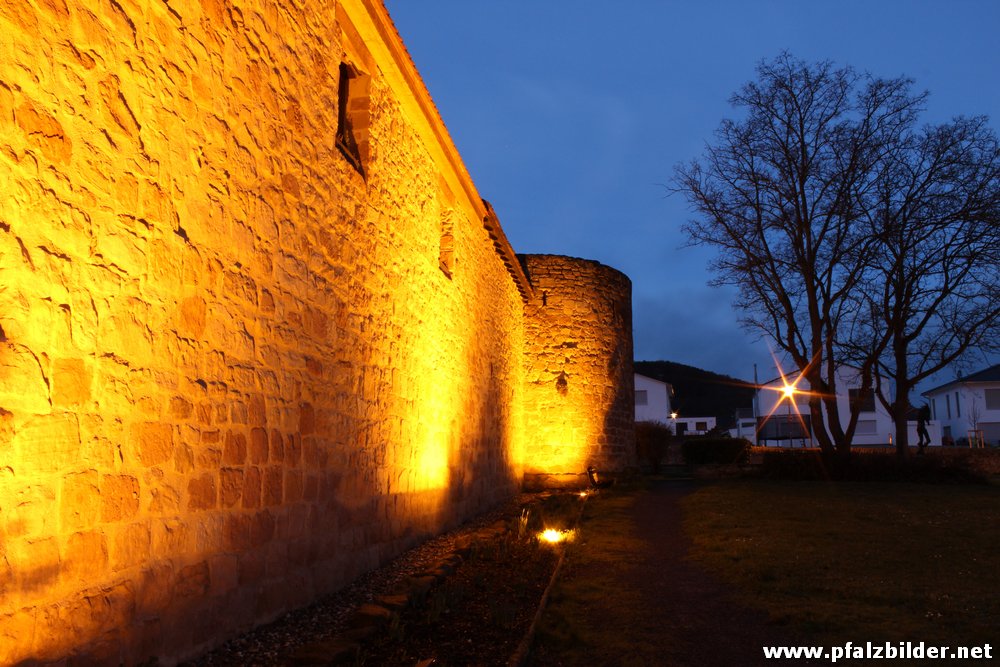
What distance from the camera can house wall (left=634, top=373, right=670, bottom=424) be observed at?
151ft

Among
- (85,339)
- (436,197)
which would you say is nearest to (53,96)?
(85,339)

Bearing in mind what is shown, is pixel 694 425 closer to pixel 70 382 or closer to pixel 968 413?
pixel 968 413

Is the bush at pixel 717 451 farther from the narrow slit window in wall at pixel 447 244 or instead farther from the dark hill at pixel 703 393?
the dark hill at pixel 703 393

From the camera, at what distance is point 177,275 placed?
3.48m

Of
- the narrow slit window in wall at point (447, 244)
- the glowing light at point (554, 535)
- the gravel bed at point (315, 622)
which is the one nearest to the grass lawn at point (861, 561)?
the glowing light at point (554, 535)

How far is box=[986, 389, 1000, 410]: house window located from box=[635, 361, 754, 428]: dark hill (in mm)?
21787

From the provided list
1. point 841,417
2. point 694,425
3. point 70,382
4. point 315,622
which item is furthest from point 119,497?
point 694,425

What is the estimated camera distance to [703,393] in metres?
70.2

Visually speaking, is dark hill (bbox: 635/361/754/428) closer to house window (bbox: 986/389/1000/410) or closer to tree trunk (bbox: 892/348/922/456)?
house window (bbox: 986/389/1000/410)

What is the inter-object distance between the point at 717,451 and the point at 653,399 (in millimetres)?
23566

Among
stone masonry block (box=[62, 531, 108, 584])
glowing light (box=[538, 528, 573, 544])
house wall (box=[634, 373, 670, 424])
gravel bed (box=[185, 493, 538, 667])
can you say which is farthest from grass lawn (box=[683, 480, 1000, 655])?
house wall (box=[634, 373, 670, 424])

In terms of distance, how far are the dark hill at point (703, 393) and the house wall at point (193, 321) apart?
6160 cm

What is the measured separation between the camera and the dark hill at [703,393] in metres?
67.5

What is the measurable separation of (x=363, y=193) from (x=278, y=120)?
1.53 m
